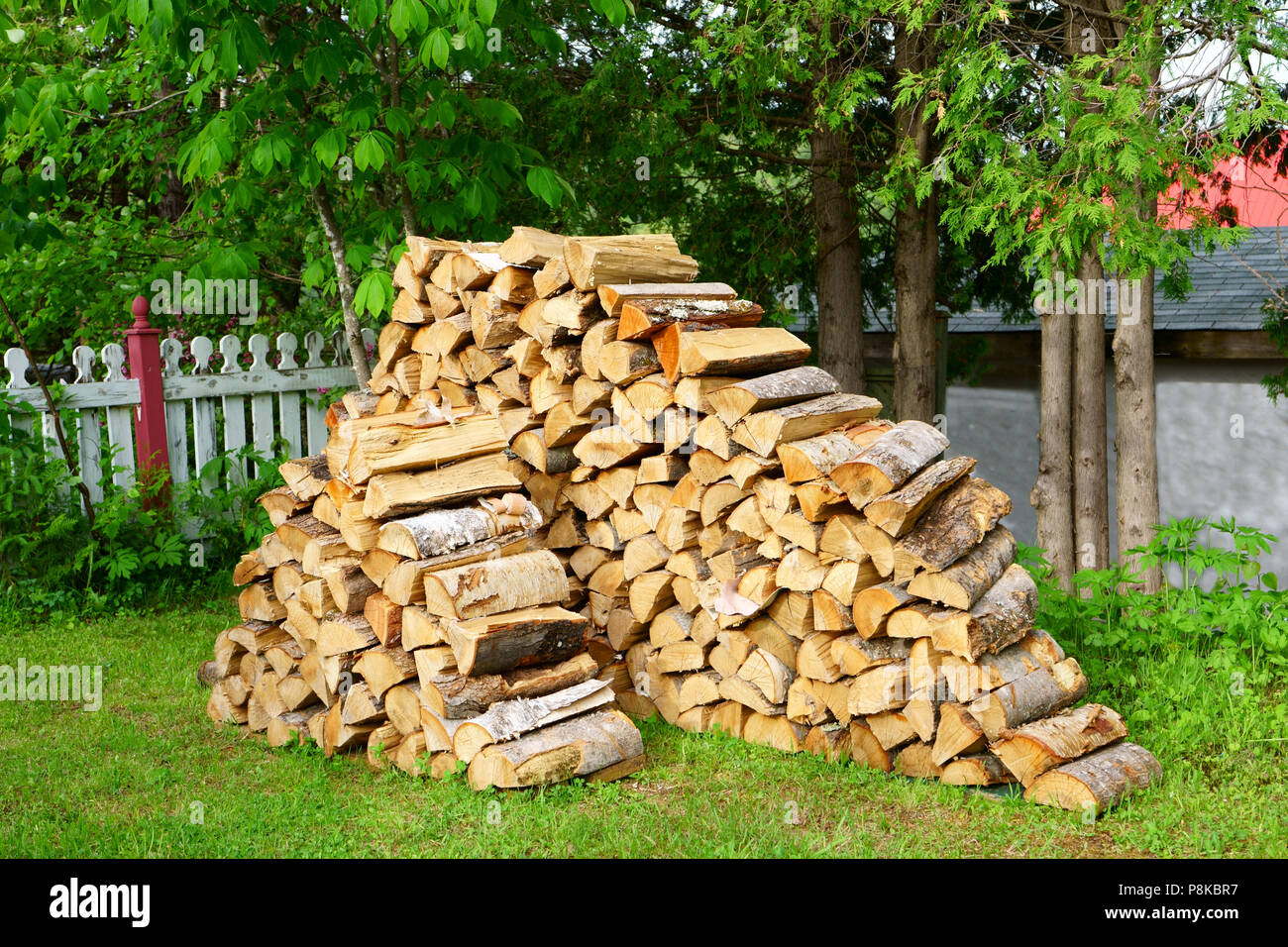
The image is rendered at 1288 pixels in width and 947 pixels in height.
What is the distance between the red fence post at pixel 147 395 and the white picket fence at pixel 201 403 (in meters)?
0.05

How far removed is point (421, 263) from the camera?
5.13 metres

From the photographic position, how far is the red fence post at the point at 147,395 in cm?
712

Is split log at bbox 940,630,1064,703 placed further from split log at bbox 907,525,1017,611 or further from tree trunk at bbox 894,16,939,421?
tree trunk at bbox 894,16,939,421

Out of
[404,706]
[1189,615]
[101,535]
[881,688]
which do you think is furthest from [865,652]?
[101,535]

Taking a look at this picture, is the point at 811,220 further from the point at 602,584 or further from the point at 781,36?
the point at 602,584

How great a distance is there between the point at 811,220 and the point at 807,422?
4.66 metres

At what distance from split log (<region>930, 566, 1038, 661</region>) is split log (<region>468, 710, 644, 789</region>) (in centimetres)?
123

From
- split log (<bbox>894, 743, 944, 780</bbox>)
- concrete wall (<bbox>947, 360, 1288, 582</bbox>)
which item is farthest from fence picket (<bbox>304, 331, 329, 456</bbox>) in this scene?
concrete wall (<bbox>947, 360, 1288, 582</bbox>)

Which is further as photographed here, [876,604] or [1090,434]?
[1090,434]

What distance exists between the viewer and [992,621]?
4027mm

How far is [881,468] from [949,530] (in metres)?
0.36

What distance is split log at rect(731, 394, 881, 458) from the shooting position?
4.22 m

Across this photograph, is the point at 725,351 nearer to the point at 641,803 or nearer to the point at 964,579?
the point at 964,579

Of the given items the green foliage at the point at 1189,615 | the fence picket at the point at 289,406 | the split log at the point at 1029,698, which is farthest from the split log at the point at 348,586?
the fence picket at the point at 289,406
